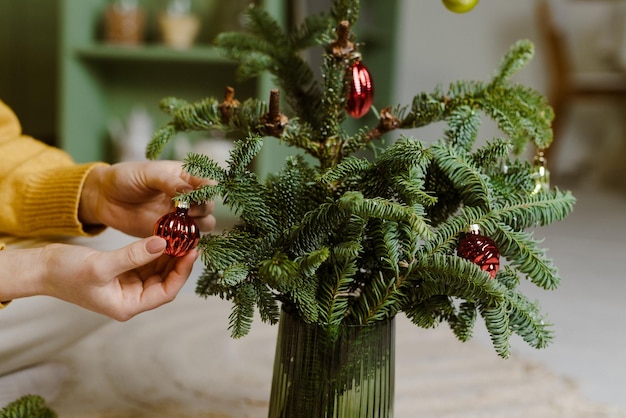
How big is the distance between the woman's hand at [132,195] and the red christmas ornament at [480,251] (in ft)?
0.81

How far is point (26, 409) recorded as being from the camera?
744 millimetres

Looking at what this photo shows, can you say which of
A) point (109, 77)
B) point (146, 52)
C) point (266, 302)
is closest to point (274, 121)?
point (266, 302)

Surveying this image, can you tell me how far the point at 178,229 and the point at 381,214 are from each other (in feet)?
0.59

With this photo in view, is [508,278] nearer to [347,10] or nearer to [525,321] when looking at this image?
[525,321]

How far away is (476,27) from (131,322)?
8.15ft

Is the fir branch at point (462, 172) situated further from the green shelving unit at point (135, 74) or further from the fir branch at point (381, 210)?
the green shelving unit at point (135, 74)

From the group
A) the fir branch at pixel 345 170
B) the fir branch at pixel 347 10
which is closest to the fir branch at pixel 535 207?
the fir branch at pixel 345 170

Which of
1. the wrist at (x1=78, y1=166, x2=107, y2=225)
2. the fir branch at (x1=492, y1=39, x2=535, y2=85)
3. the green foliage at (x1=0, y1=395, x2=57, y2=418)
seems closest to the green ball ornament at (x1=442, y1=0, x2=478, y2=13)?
the fir branch at (x1=492, y1=39, x2=535, y2=85)

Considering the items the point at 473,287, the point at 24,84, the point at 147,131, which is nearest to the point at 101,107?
the point at 147,131

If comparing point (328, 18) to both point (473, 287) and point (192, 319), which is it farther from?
point (192, 319)

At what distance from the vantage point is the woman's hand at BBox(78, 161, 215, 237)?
0.72 metres

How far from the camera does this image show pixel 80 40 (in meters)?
2.24

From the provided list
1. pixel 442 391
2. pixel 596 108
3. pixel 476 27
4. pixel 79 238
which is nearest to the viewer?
pixel 79 238

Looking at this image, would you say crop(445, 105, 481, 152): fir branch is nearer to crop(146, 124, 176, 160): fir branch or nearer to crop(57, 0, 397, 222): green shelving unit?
crop(146, 124, 176, 160): fir branch
